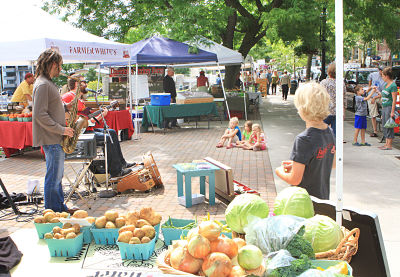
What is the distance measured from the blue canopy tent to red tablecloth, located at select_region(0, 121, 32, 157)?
3.87 m

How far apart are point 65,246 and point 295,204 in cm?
241

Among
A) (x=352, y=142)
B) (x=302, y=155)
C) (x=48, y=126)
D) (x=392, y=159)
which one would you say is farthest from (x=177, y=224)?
(x=352, y=142)

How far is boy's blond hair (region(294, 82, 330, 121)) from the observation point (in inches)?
126

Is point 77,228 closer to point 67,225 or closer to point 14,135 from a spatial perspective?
point 67,225

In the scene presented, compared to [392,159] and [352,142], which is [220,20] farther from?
[392,159]

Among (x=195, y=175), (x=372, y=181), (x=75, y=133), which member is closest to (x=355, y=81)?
(x=372, y=181)

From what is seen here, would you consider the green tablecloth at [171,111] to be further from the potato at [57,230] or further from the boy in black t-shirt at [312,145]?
the boy in black t-shirt at [312,145]

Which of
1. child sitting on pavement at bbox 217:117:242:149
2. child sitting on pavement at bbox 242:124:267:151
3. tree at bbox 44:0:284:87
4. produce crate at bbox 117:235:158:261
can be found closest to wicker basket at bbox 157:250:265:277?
produce crate at bbox 117:235:158:261

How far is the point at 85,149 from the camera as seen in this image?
618 centimetres

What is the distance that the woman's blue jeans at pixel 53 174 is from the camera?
532cm

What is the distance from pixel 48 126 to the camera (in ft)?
16.9

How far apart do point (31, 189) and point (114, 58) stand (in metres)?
4.98

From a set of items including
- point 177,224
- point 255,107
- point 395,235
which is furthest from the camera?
point 255,107

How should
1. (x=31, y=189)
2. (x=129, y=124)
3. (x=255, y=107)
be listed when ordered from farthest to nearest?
(x=255, y=107)
(x=129, y=124)
(x=31, y=189)
